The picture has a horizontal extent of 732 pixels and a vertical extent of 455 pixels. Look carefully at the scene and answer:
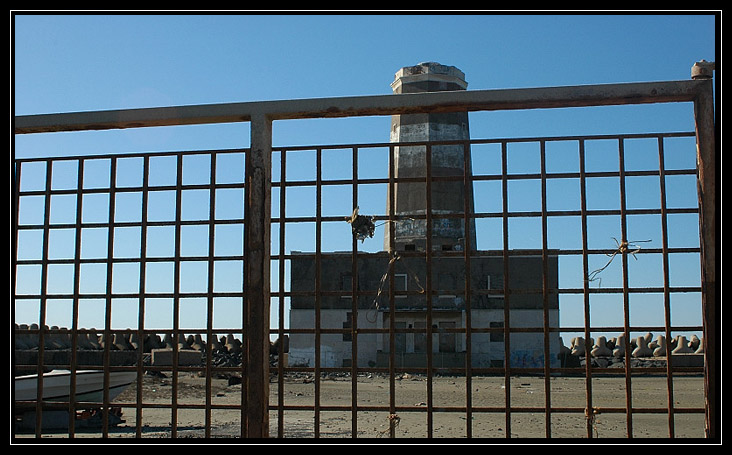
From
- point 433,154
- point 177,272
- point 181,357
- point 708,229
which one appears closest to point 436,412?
point 177,272

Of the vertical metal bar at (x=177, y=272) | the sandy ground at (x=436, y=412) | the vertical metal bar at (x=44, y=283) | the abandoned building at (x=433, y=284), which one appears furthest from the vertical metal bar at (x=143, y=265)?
the abandoned building at (x=433, y=284)

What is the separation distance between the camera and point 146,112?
4.41 metres

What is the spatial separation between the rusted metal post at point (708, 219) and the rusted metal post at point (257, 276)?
240cm

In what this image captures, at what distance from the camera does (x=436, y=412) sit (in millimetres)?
9109

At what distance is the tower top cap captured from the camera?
31625 millimetres

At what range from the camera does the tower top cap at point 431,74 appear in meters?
31.6

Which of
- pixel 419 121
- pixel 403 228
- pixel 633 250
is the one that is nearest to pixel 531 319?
pixel 403 228

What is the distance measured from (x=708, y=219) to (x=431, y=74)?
28.6 metres

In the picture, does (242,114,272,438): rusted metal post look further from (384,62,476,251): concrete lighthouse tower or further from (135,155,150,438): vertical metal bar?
(384,62,476,251): concrete lighthouse tower

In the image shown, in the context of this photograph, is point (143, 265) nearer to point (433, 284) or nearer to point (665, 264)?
point (665, 264)

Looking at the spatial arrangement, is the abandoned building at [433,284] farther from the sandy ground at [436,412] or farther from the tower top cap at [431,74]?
the sandy ground at [436,412]

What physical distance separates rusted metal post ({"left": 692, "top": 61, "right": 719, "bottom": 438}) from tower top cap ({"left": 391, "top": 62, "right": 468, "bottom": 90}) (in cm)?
2828
